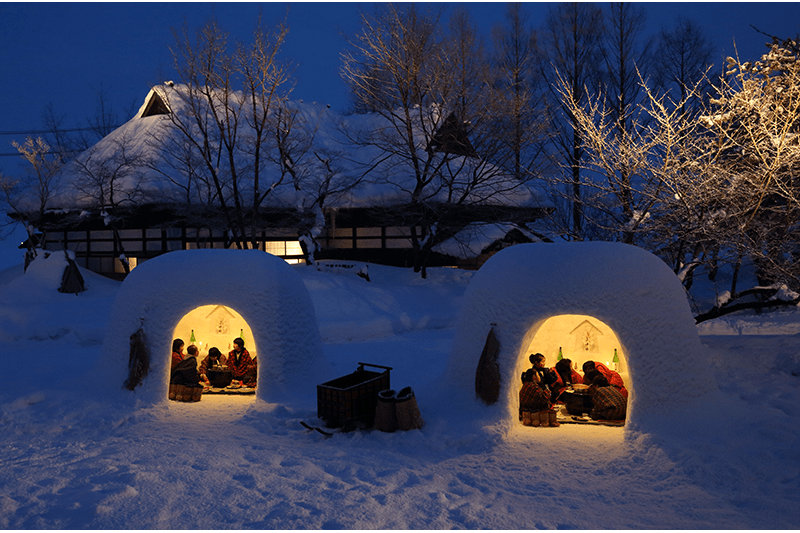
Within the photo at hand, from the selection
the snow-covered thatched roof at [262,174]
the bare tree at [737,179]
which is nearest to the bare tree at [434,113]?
the snow-covered thatched roof at [262,174]

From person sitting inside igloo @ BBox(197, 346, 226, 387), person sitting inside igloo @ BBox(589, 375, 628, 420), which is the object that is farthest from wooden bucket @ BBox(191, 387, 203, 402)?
person sitting inside igloo @ BBox(589, 375, 628, 420)

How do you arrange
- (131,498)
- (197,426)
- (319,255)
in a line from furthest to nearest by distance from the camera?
1. (319,255)
2. (197,426)
3. (131,498)

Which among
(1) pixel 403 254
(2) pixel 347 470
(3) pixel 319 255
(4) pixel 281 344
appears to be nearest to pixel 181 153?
(3) pixel 319 255

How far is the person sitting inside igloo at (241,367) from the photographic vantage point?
826cm

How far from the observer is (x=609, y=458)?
5.34 metres

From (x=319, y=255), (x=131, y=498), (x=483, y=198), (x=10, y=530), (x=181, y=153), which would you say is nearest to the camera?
(x=10, y=530)

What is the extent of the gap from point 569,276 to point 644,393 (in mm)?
1576

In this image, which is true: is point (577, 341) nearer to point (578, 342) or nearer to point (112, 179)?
point (578, 342)

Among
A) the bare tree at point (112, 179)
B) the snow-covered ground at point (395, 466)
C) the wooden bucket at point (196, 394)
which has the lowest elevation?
the snow-covered ground at point (395, 466)

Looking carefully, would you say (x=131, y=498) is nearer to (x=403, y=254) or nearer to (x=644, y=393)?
(x=644, y=393)

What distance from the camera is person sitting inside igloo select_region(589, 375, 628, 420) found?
21.1 ft

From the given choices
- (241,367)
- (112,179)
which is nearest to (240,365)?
(241,367)

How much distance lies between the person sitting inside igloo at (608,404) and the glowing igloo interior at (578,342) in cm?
144

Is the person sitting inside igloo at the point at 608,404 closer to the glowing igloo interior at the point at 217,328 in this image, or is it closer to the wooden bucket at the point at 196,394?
the wooden bucket at the point at 196,394
